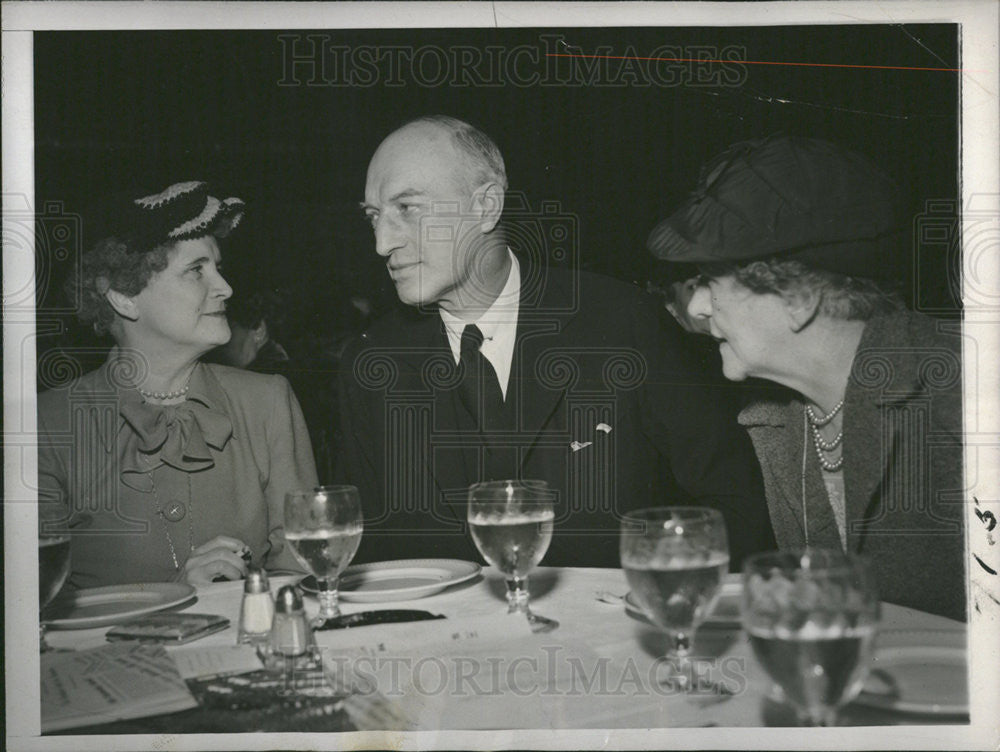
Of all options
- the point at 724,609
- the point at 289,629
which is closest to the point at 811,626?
the point at 724,609

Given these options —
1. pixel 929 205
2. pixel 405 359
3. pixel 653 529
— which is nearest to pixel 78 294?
pixel 405 359

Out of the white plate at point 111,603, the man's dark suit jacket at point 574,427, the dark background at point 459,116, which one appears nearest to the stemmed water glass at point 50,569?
the white plate at point 111,603

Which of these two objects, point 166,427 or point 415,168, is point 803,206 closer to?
point 415,168

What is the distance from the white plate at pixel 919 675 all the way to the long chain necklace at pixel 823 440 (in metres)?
0.22

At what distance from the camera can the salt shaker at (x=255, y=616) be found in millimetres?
911

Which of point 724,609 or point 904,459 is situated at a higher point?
point 904,459

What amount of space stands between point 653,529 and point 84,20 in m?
0.90

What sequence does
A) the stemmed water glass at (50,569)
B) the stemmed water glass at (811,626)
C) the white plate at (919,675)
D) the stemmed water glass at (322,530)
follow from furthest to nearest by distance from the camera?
the stemmed water glass at (50,569) → the stemmed water glass at (322,530) → the white plate at (919,675) → the stemmed water glass at (811,626)

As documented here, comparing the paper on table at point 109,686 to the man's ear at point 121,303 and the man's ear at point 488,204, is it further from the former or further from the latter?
the man's ear at point 488,204

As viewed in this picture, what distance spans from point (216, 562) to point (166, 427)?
180 mm

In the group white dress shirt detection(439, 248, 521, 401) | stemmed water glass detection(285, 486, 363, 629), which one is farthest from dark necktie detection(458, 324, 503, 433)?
stemmed water glass detection(285, 486, 363, 629)

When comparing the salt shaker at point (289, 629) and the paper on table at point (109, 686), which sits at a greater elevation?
the salt shaker at point (289, 629)

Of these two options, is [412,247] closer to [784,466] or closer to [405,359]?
[405,359]

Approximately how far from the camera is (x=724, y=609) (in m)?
0.93
